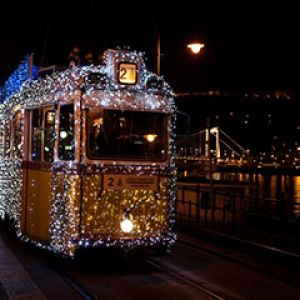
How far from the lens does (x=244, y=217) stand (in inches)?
644

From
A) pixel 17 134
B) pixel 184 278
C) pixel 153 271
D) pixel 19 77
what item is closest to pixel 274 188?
pixel 19 77

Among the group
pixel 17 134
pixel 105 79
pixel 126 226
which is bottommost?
pixel 126 226

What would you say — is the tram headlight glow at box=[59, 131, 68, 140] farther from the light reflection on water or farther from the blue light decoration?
the light reflection on water

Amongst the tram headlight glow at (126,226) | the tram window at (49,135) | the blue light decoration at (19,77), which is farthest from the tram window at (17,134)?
the tram headlight glow at (126,226)

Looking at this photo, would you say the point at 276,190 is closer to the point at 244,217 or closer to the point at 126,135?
the point at 244,217

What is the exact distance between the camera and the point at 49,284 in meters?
9.83

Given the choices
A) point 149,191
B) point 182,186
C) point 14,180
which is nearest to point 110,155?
point 149,191

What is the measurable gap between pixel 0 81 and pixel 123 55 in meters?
10.7

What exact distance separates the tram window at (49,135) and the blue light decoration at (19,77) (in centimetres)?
185

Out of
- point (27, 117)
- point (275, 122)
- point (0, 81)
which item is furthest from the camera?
point (275, 122)

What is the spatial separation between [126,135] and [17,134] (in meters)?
3.20

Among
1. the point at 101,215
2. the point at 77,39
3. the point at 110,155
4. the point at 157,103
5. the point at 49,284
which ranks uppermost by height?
the point at 77,39

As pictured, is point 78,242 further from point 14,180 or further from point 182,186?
point 182,186

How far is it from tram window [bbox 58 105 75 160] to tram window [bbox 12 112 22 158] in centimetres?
207
